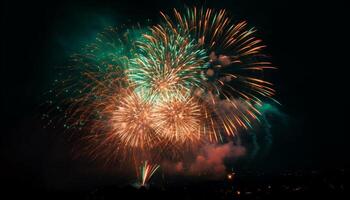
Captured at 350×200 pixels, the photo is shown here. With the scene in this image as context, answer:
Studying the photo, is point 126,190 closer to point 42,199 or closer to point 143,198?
point 143,198

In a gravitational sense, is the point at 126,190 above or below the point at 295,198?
above

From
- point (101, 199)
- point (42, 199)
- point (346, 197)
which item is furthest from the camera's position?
point (42, 199)

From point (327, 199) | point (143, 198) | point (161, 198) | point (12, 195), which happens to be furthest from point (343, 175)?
point (12, 195)

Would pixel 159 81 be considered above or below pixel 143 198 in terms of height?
above

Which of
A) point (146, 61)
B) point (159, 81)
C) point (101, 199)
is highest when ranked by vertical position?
point (146, 61)

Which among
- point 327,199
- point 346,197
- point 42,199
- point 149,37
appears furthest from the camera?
point 42,199

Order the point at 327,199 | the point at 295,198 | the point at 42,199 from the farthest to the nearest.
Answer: the point at 42,199, the point at 295,198, the point at 327,199

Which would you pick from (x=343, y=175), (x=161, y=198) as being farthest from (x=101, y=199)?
(x=343, y=175)

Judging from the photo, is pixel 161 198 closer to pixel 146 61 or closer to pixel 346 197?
pixel 146 61

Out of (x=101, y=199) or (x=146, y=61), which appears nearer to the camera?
(x=146, y=61)
